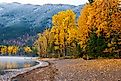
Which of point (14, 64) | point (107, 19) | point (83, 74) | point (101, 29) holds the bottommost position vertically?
point (83, 74)

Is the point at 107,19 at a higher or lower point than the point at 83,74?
higher

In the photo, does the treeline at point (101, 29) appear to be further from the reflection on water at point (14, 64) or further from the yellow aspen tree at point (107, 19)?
the reflection on water at point (14, 64)

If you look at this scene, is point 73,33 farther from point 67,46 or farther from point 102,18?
point 102,18

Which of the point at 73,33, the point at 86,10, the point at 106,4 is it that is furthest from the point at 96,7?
the point at 73,33

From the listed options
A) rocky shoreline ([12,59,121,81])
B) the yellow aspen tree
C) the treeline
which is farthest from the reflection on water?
rocky shoreline ([12,59,121,81])

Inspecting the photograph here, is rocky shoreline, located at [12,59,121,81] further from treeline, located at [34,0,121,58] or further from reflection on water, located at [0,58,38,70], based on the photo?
reflection on water, located at [0,58,38,70]

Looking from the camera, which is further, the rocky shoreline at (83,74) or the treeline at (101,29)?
the treeline at (101,29)

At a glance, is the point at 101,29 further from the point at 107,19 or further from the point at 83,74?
the point at 83,74

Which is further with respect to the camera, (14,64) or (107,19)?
(14,64)

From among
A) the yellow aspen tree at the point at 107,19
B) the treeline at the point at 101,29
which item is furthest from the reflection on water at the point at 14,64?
the yellow aspen tree at the point at 107,19

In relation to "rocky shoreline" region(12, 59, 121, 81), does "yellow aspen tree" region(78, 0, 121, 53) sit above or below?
above

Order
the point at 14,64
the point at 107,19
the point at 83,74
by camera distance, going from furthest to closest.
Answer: the point at 14,64 < the point at 107,19 < the point at 83,74

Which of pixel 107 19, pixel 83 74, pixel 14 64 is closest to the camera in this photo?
pixel 83 74

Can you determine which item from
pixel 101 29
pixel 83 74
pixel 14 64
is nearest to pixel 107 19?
pixel 101 29
